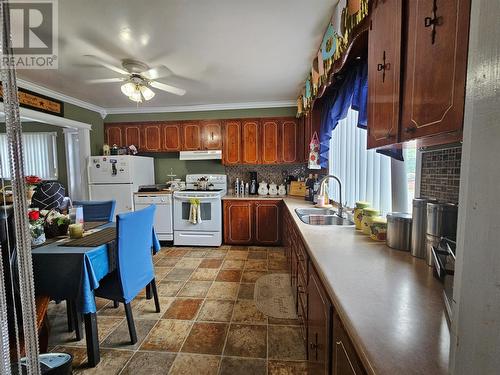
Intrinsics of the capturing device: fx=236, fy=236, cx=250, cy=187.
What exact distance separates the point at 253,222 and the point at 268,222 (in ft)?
0.80

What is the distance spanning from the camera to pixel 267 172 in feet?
14.3

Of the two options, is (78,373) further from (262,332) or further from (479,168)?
(479,168)

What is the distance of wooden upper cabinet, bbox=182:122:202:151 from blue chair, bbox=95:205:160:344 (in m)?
2.44

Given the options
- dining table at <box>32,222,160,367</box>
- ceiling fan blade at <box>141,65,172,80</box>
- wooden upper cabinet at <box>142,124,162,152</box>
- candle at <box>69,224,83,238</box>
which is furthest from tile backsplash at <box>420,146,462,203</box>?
Result: wooden upper cabinet at <box>142,124,162,152</box>

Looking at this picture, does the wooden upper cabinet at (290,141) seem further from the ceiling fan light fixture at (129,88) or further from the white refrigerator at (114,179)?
the white refrigerator at (114,179)

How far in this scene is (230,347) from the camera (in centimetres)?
172

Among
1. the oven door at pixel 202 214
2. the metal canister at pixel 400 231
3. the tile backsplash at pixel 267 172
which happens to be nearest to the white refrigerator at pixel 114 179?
the oven door at pixel 202 214

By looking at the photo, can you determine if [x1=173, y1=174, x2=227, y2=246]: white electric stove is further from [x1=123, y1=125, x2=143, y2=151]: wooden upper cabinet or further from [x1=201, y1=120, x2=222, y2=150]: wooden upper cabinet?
[x1=123, y1=125, x2=143, y2=151]: wooden upper cabinet

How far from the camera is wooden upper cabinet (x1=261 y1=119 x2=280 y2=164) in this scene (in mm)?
4025

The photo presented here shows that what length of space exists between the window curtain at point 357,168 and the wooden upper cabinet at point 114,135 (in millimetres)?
3658

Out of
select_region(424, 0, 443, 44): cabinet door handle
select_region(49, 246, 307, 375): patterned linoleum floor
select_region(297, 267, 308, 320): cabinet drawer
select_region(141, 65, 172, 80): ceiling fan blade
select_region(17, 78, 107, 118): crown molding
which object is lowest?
select_region(49, 246, 307, 375): patterned linoleum floor

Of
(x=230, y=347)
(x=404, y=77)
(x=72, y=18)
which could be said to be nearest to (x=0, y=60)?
(x=404, y=77)

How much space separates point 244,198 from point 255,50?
2.17m

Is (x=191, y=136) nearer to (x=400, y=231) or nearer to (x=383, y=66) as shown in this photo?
(x=383, y=66)
